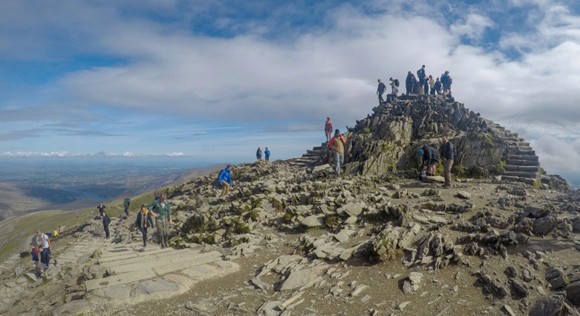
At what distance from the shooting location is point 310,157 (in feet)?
168

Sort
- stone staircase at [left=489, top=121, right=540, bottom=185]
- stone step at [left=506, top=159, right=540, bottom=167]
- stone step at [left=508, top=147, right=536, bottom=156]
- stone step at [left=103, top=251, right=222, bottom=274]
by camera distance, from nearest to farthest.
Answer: stone step at [left=103, top=251, right=222, bottom=274], stone staircase at [left=489, top=121, right=540, bottom=185], stone step at [left=506, top=159, right=540, bottom=167], stone step at [left=508, top=147, right=536, bottom=156]

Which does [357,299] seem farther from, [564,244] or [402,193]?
[402,193]

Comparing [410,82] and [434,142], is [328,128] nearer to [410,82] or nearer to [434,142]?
[434,142]

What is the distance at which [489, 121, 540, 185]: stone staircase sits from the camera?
2875cm

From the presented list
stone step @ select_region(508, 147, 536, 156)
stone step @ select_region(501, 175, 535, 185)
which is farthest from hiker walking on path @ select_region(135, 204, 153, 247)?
stone step @ select_region(508, 147, 536, 156)

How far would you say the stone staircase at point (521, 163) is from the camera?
94.3ft

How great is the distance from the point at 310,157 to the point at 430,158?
25.9 meters

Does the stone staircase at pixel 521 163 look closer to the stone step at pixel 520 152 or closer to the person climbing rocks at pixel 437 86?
the stone step at pixel 520 152

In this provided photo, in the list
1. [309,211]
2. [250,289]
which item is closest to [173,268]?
[250,289]

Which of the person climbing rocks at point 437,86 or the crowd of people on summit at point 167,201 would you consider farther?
the person climbing rocks at point 437,86

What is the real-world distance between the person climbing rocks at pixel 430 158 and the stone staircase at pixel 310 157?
20424 mm

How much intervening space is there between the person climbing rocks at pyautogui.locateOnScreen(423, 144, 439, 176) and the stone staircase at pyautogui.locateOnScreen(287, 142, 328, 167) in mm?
20424

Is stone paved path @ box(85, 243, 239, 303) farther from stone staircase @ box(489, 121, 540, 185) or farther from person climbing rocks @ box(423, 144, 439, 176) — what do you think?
stone staircase @ box(489, 121, 540, 185)

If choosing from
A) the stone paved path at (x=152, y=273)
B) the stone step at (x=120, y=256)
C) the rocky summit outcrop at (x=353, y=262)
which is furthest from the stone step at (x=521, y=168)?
the stone step at (x=120, y=256)
